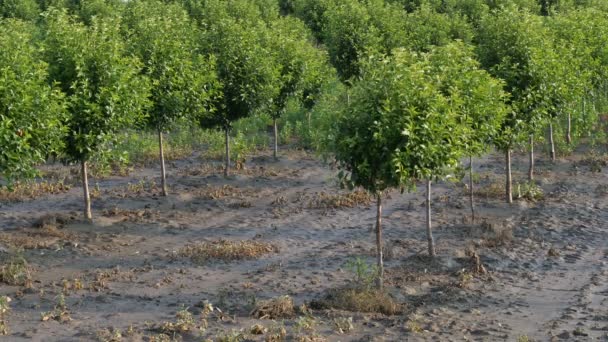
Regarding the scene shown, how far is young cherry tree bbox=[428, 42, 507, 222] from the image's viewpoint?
14.5 meters

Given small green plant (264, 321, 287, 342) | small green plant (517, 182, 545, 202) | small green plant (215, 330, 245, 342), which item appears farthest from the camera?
small green plant (517, 182, 545, 202)

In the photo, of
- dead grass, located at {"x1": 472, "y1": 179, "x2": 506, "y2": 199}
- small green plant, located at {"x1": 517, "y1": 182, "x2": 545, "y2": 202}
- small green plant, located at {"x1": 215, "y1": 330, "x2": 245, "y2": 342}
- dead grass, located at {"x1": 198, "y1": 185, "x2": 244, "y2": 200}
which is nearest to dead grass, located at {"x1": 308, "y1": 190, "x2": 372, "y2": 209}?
dead grass, located at {"x1": 198, "y1": 185, "x2": 244, "y2": 200}

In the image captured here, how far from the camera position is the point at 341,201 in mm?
19844

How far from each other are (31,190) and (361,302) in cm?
1085

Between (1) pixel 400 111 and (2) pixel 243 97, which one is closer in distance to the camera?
(1) pixel 400 111

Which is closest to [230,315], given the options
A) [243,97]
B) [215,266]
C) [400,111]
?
[215,266]

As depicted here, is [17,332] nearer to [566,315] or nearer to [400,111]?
[400,111]

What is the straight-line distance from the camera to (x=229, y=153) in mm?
23328

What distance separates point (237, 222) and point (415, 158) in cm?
690

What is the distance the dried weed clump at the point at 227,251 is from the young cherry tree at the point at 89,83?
290 cm

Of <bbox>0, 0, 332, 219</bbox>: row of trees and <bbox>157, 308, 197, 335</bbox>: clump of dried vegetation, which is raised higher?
<bbox>0, 0, 332, 219</bbox>: row of trees

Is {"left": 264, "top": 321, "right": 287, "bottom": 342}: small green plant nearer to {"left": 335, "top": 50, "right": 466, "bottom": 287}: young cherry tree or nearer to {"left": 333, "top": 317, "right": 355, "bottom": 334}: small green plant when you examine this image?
{"left": 333, "top": 317, "right": 355, "bottom": 334}: small green plant

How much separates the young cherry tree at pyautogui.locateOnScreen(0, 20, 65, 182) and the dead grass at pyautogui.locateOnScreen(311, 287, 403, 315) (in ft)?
18.6

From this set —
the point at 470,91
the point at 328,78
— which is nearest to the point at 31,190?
the point at 328,78
